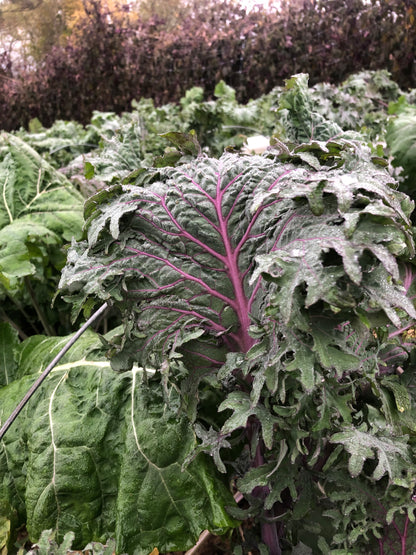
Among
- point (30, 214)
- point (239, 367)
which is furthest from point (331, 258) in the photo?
point (30, 214)

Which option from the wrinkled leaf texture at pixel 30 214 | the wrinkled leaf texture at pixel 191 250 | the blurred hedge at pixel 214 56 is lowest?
the blurred hedge at pixel 214 56

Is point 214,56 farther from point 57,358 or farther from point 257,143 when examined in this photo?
point 57,358

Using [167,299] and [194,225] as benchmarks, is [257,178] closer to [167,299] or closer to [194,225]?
[194,225]

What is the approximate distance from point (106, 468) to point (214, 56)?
519 centimetres

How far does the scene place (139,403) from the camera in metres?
1.17

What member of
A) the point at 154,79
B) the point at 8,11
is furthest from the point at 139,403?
the point at 8,11

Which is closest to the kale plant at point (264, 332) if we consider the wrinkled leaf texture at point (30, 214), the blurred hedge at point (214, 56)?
the wrinkled leaf texture at point (30, 214)

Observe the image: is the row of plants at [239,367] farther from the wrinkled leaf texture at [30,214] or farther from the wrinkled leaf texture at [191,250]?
the wrinkled leaf texture at [30,214]

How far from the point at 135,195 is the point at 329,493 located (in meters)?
0.67

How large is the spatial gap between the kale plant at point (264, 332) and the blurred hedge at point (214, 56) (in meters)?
4.36

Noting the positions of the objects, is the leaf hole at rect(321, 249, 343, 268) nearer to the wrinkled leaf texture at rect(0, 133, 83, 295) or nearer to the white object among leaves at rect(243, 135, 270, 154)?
the wrinkled leaf texture at rect(0, 133, 83, 295)

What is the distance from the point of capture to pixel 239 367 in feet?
3.05

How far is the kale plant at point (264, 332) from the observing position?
0.83 metres

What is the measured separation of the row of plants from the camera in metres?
0.77
